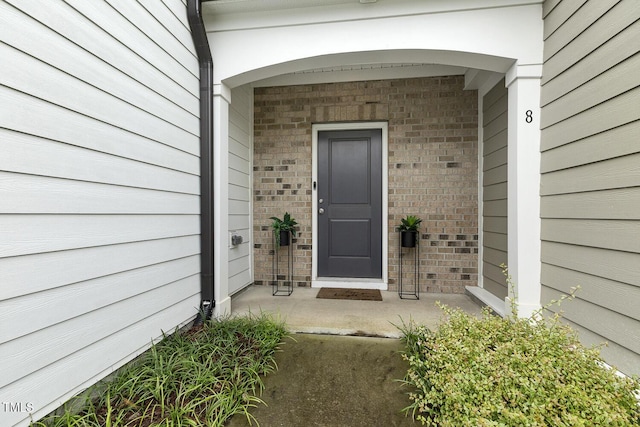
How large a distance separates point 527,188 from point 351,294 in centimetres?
192

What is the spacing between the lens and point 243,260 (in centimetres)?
337

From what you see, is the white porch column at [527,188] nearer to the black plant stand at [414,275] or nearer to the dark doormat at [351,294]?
the black plant stand at [414,275]

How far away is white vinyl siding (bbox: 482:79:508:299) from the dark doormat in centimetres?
114

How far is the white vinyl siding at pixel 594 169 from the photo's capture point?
56.3 inches

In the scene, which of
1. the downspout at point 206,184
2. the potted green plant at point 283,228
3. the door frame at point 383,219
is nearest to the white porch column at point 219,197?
the downspout at point 206,184

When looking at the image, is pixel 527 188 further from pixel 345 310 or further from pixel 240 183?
pixel 240 183

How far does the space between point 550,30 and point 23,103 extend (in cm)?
302

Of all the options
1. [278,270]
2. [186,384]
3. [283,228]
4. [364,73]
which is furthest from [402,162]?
[186,384]

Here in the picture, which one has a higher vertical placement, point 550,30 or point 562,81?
point 550,30

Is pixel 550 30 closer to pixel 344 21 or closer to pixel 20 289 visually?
pixel 344 21

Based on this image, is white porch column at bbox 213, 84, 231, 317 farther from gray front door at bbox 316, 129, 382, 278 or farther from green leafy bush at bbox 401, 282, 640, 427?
green leafy bush at bbox 401, 282, 640, 427

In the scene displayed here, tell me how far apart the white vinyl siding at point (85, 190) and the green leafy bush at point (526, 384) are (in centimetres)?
158

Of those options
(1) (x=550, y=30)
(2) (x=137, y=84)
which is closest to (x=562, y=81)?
(1) (x=550, y=30)

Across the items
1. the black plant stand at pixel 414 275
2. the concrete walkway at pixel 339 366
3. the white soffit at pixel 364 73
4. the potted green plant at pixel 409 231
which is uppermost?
the white soffit at pixel 364 73
